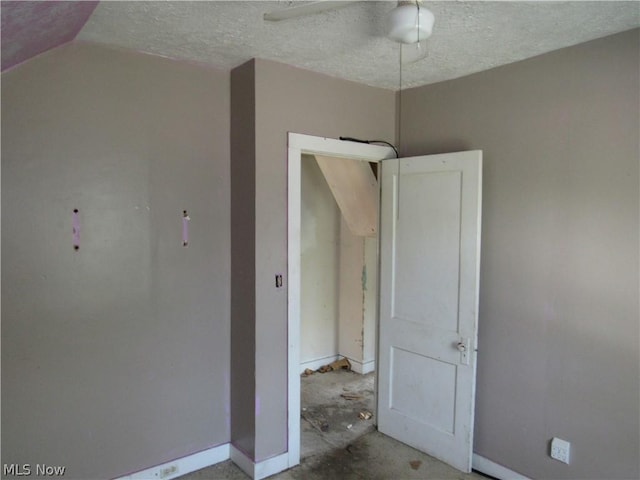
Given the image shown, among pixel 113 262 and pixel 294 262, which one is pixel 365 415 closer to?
pixel 294 262

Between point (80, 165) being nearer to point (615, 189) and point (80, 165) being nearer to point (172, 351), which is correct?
point (172, 351)

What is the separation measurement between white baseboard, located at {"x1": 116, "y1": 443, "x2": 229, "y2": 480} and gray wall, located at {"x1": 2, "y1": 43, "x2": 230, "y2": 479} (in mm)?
40

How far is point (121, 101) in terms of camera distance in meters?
2.32

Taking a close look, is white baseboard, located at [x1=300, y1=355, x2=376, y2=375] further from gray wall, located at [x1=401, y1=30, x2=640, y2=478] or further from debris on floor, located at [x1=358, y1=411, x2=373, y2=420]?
gray wall, located at [x1=401, y1=30, x2=640, y2=478]

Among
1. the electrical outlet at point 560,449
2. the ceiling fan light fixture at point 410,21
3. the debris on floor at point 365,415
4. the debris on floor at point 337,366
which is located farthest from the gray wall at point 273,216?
the debris on floor at point 337,366

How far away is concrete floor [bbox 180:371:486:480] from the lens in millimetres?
2592

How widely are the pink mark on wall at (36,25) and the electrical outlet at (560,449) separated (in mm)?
3004

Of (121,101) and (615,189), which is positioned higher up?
(121,101)

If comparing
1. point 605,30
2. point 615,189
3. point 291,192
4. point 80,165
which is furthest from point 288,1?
point 615,189

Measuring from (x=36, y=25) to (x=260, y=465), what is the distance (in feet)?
8.02

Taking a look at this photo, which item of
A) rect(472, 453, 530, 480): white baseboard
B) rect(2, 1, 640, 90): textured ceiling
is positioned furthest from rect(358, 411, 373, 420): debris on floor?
rect(2, 1, 640, 90): textured ceiling

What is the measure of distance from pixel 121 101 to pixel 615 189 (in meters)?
2.57

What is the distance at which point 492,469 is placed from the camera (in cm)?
258

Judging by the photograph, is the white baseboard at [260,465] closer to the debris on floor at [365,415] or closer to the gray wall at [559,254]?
the debris on floor at [365,415]
